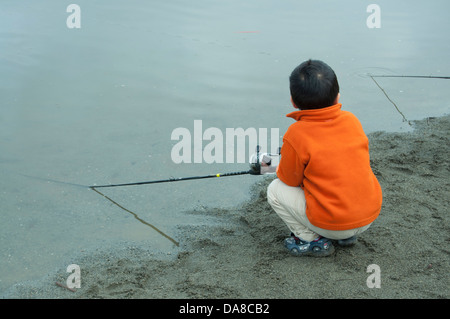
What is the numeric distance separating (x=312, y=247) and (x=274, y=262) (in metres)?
0.20

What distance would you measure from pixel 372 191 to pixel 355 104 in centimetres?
240

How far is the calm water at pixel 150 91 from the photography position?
3016 mm

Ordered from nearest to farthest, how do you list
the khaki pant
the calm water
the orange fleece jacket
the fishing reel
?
1. the orange fleece jacket
2. the khaki pant
3. the fishing reel
4. the calm water

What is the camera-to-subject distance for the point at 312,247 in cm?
235

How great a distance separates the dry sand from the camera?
2.12 meters

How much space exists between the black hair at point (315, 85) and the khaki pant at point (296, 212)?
430 millimetres

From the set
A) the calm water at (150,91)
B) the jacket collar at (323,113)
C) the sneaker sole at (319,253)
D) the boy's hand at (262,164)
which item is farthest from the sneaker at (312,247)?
the calm water at (150,91)

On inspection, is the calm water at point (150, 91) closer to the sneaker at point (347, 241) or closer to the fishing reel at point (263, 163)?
the fishing reel at point (263, 163)

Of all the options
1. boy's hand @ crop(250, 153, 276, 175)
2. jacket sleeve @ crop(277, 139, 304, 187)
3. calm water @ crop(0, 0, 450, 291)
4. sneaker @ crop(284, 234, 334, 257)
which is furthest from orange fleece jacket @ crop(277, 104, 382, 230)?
calm water @ crop(0, 0, 450, 291)

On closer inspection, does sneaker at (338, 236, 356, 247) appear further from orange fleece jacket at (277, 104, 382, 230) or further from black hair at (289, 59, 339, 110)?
black hair at (289, 59, 339, 110)

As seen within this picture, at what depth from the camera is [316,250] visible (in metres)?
2.34

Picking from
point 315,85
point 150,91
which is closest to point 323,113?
point 315,85

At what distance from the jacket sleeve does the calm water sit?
886 millimetres

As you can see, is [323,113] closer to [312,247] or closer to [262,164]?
[262,164]
